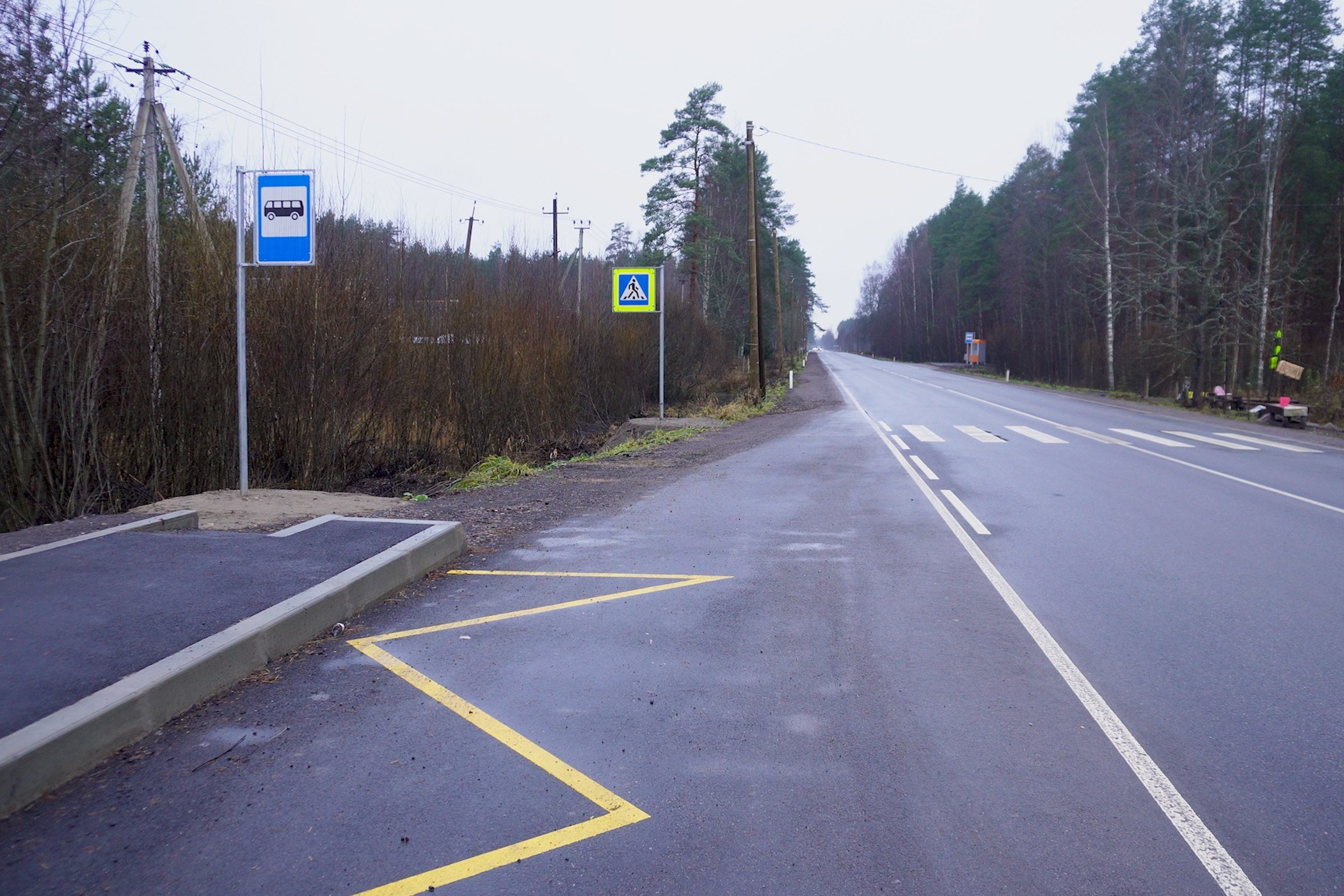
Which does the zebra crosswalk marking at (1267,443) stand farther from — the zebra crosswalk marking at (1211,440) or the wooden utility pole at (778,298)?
the wooden utility pole at (778,298)

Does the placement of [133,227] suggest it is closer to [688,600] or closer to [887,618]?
[688,600]

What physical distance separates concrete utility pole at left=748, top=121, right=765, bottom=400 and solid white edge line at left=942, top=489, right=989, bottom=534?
1815 cm

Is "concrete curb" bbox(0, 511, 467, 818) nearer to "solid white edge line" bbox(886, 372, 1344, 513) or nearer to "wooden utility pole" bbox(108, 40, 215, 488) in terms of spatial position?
"wooden utility pole" bbox(108, 40, 215, 488)

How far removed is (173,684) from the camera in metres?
4.46

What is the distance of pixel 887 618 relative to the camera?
636 centimetres

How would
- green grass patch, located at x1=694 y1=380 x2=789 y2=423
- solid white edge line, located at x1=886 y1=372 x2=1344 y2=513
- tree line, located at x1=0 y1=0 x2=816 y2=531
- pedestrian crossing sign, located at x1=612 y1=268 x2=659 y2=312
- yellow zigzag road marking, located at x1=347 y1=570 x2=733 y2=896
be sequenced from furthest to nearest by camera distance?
green grass patch, located at x1=694 y1=380 x2=789 y2=423 → pedestrian crossing sign, located at x1=612 y1=268 x2=659 y2=312 → solid white edge line, located at x1=886 y1=372 x2=1344 y2=513 → tree line, located at x1=0 y1=0 x2=816 y2=531 → yellow zigzag road marking, located at x1=347 y1=570 x2=733 y2=896

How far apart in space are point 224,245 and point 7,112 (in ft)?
11.2

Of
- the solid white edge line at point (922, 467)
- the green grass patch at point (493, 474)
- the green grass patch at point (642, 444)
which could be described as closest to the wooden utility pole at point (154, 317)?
the green grass patch at point (493, 474)

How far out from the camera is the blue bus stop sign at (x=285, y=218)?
30.3 feet

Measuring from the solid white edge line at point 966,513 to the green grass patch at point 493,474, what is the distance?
580cm

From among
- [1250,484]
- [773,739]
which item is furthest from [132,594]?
[1250,484]

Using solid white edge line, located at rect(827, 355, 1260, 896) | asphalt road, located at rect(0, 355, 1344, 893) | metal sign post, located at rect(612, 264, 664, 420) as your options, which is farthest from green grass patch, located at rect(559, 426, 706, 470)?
solid white edge line, located at rect(827, 355, 1260, 896)

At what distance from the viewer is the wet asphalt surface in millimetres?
4508

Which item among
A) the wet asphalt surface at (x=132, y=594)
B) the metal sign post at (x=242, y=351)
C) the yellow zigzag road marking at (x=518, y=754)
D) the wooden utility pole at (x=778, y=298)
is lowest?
the yellow zigzag road marking at (x=518, y=754)
